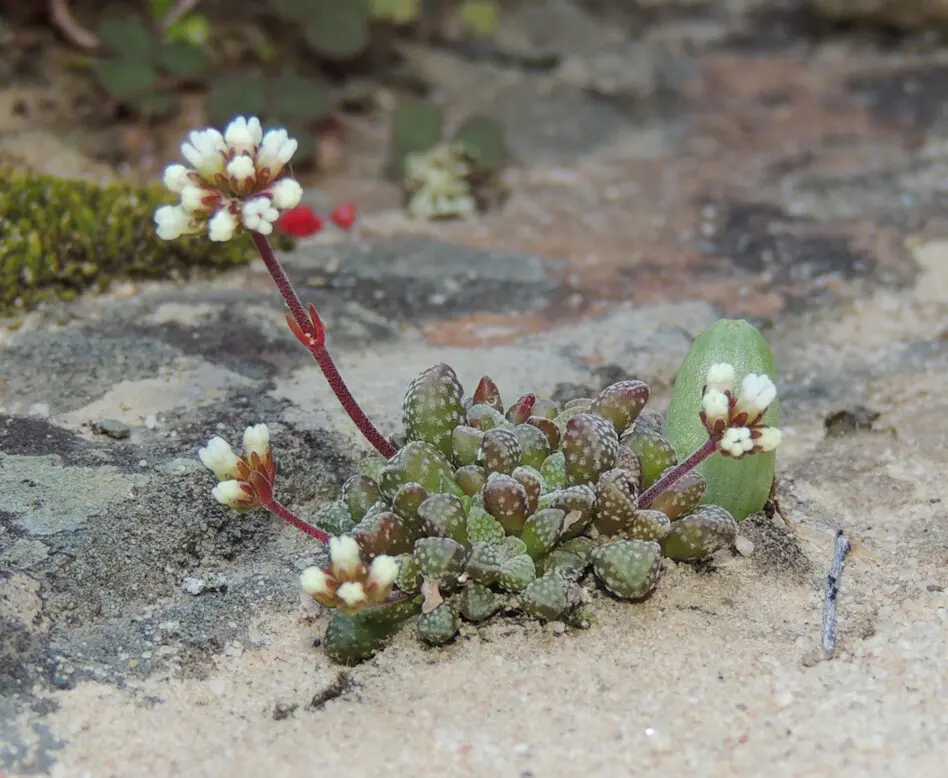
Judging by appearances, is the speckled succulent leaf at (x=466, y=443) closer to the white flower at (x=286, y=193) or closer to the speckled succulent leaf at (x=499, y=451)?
the speckled succulent leaf at (x=499, y=451)

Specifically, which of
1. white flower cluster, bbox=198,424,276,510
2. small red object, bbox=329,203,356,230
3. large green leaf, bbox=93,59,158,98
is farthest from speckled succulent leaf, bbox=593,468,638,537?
large green leaf, bbox=93,59,158,98

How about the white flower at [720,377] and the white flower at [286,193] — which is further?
the white flower at [720,377]

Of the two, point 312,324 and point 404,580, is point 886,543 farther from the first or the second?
point 312,324

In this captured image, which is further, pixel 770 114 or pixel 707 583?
pixel 770 114

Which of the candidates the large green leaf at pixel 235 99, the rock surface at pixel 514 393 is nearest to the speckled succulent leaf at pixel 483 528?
the rock surface at pixel 514 393

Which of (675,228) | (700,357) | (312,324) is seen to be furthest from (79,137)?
(700,357)
